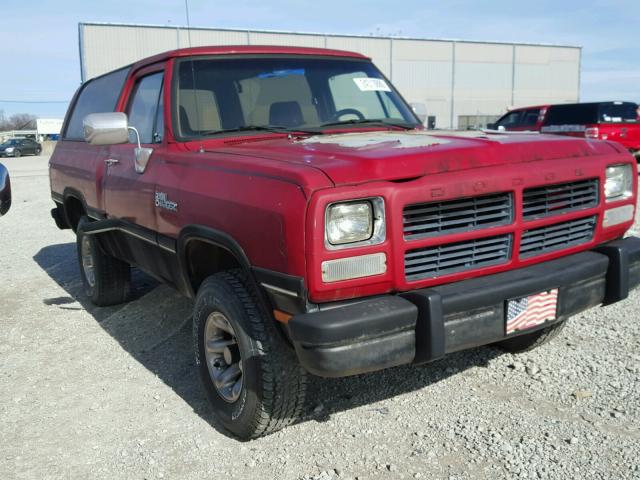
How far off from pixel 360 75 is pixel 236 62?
956 millimetres

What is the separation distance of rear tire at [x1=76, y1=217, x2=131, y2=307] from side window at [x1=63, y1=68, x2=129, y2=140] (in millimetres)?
971

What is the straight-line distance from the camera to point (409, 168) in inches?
Answer: 102

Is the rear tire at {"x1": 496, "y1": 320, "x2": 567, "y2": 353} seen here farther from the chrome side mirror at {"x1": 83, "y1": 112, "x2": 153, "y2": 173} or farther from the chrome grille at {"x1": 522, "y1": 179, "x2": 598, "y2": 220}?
the chrome side mirror at {"x1": 83, "y1": 112, "x2": 153, "y2": 173}

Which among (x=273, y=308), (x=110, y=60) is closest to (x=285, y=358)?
(x=273, y=308)

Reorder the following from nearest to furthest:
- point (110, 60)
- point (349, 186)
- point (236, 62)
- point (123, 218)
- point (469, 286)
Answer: point (349, 186) < point (469, 286) < point (236, 62) < point (123, 218) < point (110, 60)

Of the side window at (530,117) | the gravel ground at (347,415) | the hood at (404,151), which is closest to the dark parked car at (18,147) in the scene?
the side window at (530,117)

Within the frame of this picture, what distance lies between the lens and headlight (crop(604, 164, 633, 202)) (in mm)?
3352

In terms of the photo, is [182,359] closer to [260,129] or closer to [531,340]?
[260,129]

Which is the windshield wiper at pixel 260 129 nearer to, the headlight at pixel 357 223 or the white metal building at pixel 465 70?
the headlight at pixel 357 223

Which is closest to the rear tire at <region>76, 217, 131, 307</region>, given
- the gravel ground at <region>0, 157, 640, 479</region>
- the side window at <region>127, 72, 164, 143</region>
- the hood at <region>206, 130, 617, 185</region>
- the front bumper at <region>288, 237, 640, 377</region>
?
the gravel ground at <region>0, 157, 640, 479</region>

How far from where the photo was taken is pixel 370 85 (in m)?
4.32

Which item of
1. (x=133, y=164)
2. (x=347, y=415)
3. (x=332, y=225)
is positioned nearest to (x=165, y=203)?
(x=133, y=164)

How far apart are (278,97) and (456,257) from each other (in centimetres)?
174

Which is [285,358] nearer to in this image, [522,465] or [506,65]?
[522,465]
